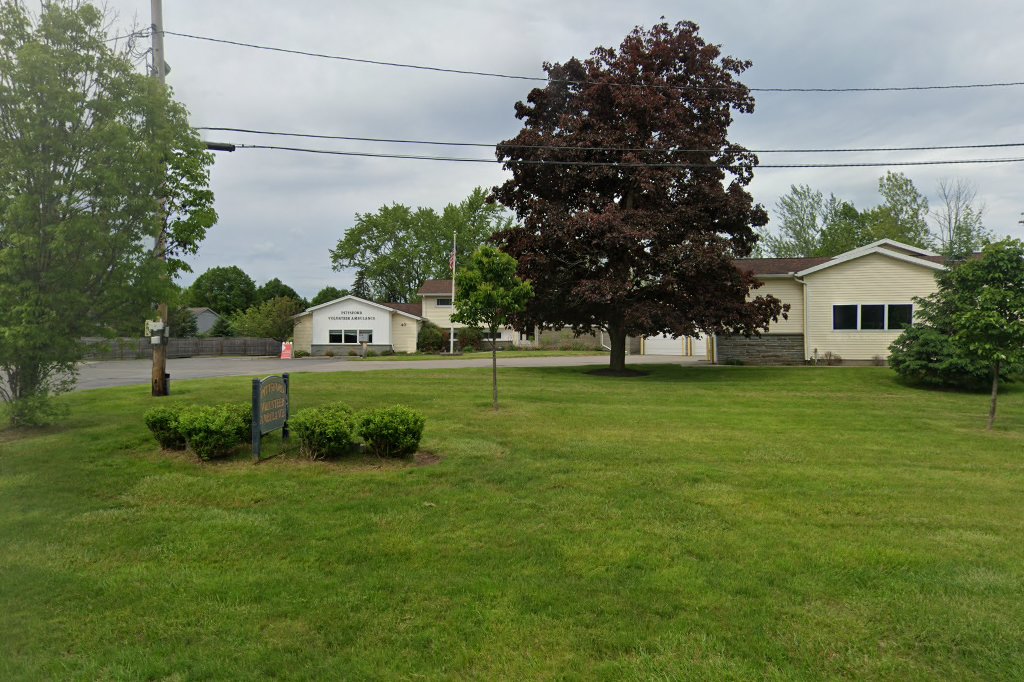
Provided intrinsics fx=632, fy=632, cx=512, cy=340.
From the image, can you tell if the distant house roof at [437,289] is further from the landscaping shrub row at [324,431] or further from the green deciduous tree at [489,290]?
the landscaping shrub row at [324,431]

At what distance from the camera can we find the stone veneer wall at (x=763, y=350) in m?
26.9

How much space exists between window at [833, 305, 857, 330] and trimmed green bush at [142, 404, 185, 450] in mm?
25009

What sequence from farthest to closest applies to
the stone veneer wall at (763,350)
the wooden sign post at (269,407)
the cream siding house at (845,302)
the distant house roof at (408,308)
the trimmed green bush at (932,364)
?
the distant house roof at (408,308) → the stone veneer wall at (763,350) → the cream siding house at (845,302) → the trimmed green bush at (932,364) → the wooden sign post at (269,407)

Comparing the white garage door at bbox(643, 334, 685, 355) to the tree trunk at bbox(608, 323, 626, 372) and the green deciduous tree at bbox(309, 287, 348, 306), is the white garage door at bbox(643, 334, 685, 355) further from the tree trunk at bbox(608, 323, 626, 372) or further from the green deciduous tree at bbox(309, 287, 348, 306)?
the green deciduous tree at bbox(309, 287, 348, 306)

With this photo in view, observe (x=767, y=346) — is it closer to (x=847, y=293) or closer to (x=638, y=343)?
(x=847, y=293)

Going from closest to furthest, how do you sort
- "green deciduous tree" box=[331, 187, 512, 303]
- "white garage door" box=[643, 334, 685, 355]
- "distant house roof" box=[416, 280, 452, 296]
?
1. "white garage door" box=[643, 334, 685, 355]
2. "distant house roof" box=[416, 280, 452, 296]
3. "green deciduous tree" box=[331, 187, 512, 303]

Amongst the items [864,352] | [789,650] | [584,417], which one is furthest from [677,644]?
[864,352]

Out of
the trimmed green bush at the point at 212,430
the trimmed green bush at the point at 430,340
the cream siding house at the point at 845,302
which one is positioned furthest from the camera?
the trimmed green bush at the point at 430,340

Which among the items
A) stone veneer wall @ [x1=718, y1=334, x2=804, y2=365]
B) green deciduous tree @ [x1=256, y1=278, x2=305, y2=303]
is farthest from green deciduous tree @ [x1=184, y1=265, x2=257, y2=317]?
stone veneer wall @ [x1=718, y1=334, x2=804, y2=365]

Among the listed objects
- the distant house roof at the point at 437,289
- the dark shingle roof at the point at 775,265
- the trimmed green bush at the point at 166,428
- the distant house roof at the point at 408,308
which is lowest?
the trimmed green bush at the point at 166,428

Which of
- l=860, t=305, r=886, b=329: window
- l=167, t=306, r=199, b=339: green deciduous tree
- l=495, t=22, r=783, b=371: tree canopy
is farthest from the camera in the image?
l=167, t=306, r=199, b=339: green deciduous tree

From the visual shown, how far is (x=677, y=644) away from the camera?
344 cm

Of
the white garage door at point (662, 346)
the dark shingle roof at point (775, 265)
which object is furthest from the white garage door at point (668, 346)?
the dark shingle roof at point (775, 265)

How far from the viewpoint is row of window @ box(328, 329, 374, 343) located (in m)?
46.8
